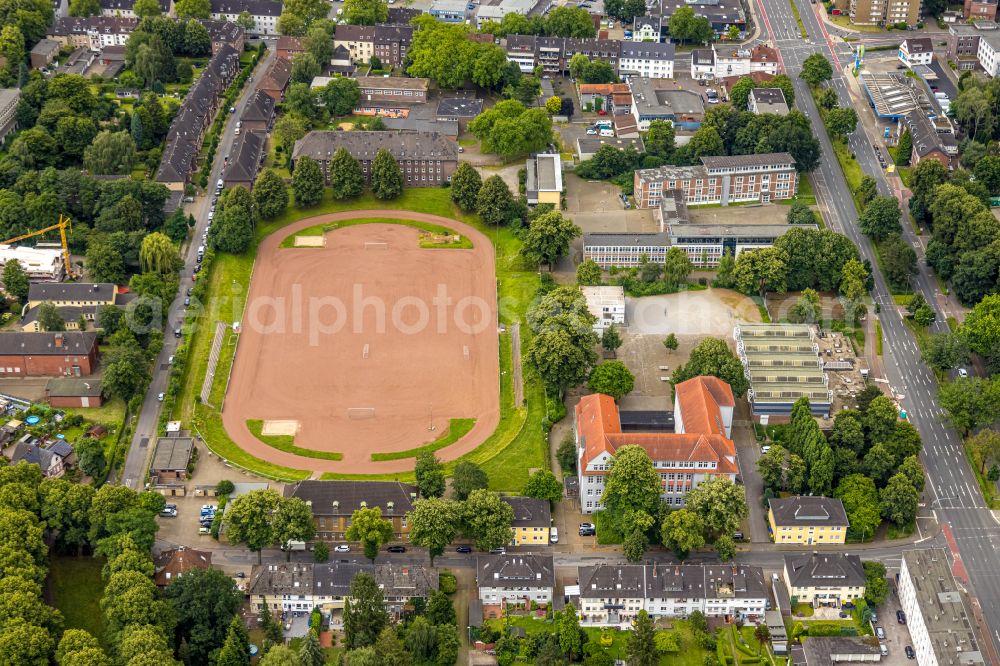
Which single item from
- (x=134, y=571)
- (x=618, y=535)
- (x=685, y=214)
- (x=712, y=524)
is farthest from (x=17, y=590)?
(x=685, y=214)

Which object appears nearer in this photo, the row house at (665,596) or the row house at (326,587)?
the row house at (665,596)

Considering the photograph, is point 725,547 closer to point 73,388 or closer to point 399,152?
point 73,388

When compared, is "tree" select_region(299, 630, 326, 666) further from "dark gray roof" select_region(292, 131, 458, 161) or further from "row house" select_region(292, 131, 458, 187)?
"dark gray roof" select_region(292, 131, 458, 161)

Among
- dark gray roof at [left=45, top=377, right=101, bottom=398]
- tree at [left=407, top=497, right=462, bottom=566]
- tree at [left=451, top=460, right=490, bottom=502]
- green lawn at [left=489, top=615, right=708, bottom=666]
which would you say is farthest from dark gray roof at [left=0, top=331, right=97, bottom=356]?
green lawn at [left=489, top=615, right=708, bottom=666]

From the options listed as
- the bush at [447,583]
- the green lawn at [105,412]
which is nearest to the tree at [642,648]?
the bush at [447,583]

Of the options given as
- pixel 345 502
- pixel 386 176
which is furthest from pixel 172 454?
pixel 386 176

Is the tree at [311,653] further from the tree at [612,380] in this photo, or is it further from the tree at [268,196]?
the tree at [268,196]
